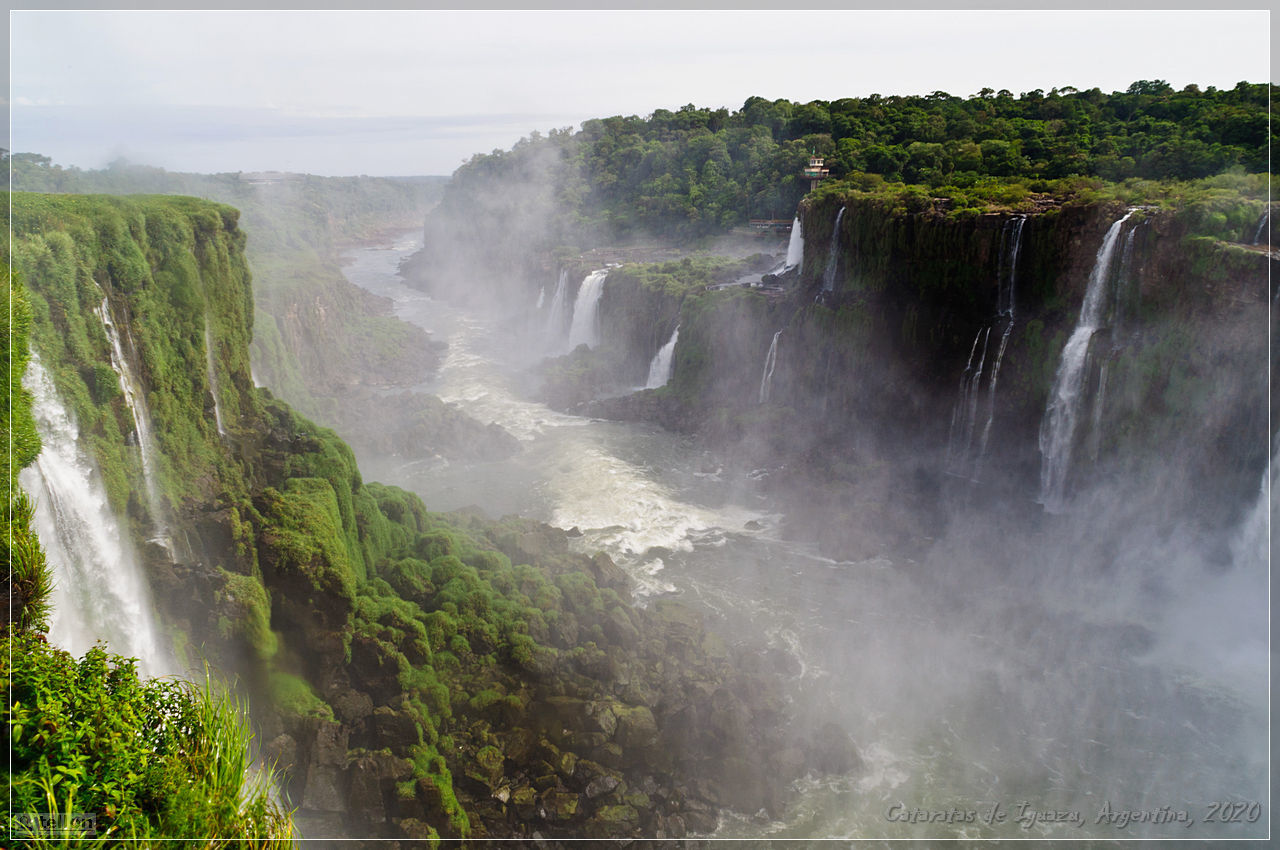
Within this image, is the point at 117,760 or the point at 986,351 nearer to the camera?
the point at 117,760

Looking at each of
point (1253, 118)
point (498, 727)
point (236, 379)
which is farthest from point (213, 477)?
point (1253, 118)

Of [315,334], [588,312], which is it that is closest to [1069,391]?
[588,312]

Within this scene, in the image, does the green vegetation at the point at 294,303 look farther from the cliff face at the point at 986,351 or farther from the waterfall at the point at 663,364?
the waterfall at the point at 663,364

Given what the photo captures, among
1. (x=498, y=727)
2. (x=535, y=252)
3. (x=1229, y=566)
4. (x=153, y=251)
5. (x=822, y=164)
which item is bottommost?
(x=498, y=727)

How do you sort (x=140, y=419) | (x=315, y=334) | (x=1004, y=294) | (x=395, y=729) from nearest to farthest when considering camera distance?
(x=395, y=729) < (x=140, y=419) < (x=1004, y=294) < (x=315, y=334)

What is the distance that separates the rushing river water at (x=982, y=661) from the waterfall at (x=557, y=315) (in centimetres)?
2535

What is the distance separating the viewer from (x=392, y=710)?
18094 millimetres

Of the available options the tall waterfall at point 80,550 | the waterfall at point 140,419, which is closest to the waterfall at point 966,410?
the waterfall at point 140,419

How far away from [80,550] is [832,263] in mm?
34741

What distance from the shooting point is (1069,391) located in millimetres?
27734

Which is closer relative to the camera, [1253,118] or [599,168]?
[1253,118]

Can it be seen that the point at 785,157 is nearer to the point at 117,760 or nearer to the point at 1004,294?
the point at 1004,294

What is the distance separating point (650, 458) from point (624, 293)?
15878 mm

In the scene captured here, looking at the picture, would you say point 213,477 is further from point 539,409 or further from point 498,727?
point 539,409
